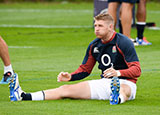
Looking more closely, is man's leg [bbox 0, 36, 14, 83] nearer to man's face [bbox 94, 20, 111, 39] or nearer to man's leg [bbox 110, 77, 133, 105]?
man's face [bbox 94, 20, 111, 39]

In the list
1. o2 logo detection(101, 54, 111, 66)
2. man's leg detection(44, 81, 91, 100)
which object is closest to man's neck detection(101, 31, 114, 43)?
o2 logo detection(101, 54, 111, 66)

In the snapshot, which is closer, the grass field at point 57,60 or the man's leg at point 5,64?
the grass field at point 57,60

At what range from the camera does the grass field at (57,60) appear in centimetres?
593

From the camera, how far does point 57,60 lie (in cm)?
1012

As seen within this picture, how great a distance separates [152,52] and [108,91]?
15.4ft

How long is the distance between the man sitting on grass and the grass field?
0.12 m

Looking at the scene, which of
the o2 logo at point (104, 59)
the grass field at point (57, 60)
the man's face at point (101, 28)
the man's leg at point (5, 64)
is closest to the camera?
the grass field at point (57, 60)

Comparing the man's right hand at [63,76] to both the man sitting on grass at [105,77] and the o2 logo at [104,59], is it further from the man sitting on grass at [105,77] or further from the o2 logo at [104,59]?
the o2 logo at [104,59]

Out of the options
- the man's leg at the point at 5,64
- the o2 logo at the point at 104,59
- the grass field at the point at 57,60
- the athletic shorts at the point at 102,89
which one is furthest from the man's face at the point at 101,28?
the man's leg at the point at 5,64

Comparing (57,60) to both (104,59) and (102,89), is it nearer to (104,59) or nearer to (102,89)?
(104,59)

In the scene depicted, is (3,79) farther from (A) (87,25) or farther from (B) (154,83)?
(A) (87,25)

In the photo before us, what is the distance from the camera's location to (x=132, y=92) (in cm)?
646

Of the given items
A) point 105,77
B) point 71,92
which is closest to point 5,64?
point 71,92

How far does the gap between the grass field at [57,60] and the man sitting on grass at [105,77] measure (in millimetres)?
118
